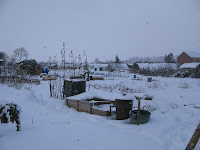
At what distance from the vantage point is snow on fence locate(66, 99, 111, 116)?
518 cm

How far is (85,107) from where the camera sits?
18.6 ft

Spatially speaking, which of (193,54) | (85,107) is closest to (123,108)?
(85,107)

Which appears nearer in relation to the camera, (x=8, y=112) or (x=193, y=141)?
(x=193, y=141)

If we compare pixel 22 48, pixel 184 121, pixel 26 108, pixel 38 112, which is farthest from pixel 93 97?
pixel 22 48

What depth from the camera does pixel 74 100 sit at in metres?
6.08

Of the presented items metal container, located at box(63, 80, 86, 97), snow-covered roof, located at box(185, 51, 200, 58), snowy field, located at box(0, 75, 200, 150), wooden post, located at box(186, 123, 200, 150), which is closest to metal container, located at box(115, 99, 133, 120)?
snowy field, located at box(0, 75, 200, 150)

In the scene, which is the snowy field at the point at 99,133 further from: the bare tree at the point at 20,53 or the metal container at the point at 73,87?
the bare tree at the point at 20,53

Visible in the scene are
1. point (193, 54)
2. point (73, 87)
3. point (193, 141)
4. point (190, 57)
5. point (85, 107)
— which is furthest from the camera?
point (193, 54)

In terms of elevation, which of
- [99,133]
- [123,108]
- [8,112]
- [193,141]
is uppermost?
[8,112]

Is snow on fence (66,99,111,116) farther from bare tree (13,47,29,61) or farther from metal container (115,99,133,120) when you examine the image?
bare tree (13,47,29,61)

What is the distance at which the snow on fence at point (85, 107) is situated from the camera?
17.0ft

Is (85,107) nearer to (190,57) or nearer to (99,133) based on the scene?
(99,133)

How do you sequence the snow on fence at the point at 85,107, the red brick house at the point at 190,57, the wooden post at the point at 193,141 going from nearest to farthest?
the wooden post at the point at 193,141 < the snow on fence at the point at 85,107 < the red brick house at the point at 190,57

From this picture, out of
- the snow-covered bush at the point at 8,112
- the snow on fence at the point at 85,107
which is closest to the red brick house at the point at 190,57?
the snow on fence at the point at 85,107
